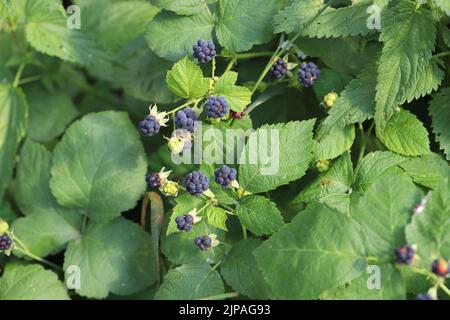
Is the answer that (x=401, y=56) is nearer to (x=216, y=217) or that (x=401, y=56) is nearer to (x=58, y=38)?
(x=216, y=217)

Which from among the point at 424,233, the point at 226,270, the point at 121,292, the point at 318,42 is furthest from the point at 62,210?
the point at 424,233

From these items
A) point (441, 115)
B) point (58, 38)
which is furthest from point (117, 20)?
point (441, 115)

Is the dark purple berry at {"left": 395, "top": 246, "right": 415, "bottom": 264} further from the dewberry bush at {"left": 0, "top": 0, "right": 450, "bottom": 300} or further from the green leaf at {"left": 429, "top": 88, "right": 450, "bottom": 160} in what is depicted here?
the green leaf at {"left": 429, "top": 88, "right": 450, "bottom": 160}

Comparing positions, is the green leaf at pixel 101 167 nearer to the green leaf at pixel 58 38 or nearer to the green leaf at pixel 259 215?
the green leaf at pixel 58 38

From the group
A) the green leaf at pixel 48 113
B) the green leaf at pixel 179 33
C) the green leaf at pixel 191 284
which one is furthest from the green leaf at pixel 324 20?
the green leaf at pixel 48 113

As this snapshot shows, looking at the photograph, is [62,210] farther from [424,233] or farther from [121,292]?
[424,233]
